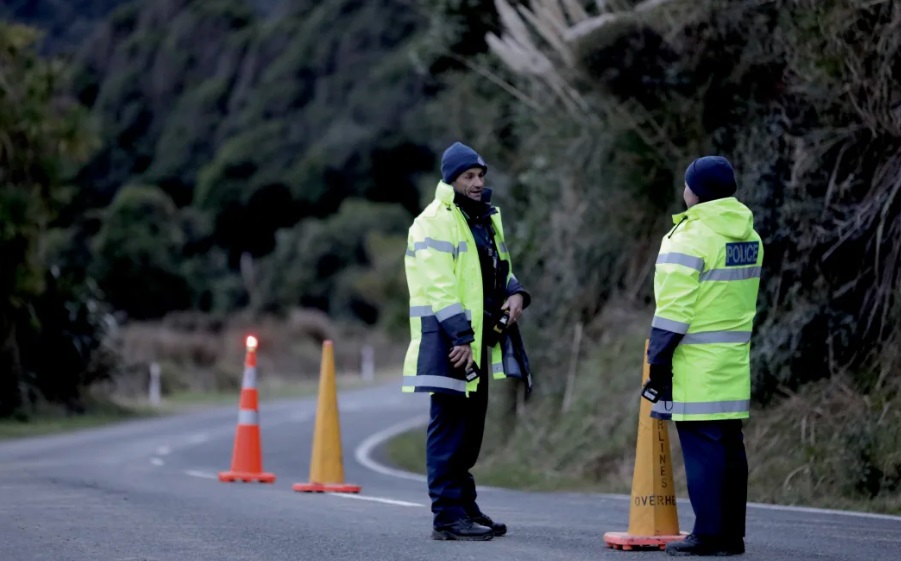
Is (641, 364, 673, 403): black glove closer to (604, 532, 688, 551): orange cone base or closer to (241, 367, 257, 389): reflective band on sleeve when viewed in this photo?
(604, 532, 688, 551): orange cone base

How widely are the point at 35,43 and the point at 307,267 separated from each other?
122ft

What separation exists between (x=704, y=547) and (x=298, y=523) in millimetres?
2584

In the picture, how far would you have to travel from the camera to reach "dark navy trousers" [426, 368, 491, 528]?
29.0ft

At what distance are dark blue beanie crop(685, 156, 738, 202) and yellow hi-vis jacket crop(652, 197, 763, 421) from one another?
5 cm

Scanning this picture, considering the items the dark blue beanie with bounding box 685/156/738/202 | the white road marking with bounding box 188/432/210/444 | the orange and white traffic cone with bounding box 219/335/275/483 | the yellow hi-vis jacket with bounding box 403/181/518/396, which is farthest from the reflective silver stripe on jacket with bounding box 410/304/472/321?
the white road marking with bounding box 188/432/210/444

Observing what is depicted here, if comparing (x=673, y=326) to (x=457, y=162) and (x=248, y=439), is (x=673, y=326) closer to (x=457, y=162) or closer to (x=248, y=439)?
(x=457, y=162)

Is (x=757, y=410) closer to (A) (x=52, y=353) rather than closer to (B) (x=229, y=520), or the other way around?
(B) (x=229, y=520)

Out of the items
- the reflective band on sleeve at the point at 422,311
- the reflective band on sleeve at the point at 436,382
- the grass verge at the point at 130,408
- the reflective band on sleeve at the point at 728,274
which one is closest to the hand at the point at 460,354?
the reflective band on sleeve at the point at 436,382

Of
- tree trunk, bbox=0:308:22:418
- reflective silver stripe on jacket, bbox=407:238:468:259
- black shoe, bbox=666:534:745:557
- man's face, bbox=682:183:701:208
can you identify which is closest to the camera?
black shoe, bbox=666:534:745:557

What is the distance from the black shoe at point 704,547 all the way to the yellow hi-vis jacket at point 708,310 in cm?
58

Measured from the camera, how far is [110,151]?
269 feet

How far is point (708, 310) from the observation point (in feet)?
26.6

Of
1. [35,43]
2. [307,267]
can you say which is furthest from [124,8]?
[35,43]

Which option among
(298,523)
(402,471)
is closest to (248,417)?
(298,523)
